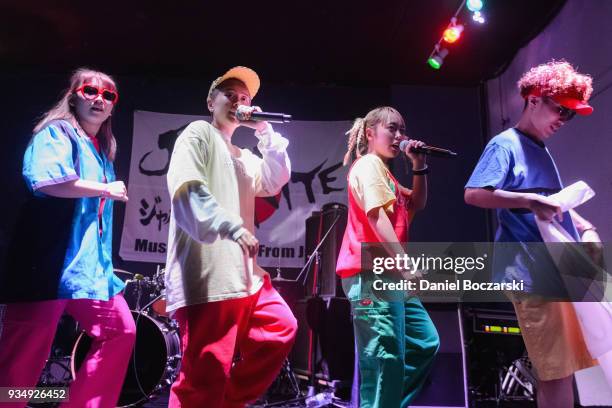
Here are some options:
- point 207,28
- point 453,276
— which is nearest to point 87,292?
point 453,276

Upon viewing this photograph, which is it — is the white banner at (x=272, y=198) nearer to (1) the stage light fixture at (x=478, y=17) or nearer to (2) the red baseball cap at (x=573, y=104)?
(1) the stage light fixture at (x=478, y=17)

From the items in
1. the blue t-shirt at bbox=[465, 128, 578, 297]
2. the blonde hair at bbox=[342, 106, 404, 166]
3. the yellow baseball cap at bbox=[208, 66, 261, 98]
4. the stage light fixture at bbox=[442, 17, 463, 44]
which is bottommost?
the blue t-shirt at bbox=[465, 128, 578, 297]

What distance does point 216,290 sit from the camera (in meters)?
1.78

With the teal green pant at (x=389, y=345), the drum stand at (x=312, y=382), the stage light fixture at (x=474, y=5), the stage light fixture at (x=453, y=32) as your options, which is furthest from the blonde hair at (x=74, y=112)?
the stage light fixture at (x=453, y=32)

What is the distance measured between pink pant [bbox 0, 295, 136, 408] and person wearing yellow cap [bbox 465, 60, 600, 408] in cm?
159

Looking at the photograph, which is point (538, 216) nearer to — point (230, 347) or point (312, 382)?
point (230, 347)

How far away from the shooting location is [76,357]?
3.58m

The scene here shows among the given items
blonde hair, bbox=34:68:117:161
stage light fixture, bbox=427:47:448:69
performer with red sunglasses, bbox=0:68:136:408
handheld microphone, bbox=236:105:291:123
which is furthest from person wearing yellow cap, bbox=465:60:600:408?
stage light fixture, bbox=427:47:448:69

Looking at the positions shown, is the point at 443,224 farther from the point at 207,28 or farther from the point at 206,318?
the point at 206,318

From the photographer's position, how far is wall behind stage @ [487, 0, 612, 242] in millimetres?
3582

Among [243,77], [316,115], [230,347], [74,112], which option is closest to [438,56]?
[316,115]

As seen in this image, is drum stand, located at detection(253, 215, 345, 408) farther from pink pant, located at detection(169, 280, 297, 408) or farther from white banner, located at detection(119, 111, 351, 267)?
pink pant, located at detection(169, 280, 297, 408)

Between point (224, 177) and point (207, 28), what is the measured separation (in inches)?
138

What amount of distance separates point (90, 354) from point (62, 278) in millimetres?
330
